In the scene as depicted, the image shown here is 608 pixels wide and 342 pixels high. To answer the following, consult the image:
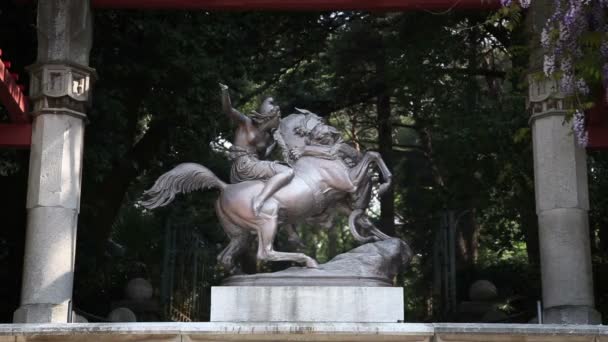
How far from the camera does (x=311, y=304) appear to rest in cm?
1023

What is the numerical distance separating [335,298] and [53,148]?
4.57 meters

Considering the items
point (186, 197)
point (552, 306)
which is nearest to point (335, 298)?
point (552, 306)

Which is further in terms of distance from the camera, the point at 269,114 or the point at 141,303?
the point at 141,303

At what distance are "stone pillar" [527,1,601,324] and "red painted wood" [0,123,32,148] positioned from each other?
6.39 meters

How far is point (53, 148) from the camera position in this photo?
12.8m

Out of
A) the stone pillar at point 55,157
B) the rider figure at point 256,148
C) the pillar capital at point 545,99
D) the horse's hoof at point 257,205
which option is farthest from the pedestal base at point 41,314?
the pillar capital at point 545,99

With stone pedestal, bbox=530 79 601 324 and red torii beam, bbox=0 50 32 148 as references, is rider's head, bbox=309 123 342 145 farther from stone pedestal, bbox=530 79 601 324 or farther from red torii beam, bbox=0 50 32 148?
red torii beam, bbox=0 50 32 148

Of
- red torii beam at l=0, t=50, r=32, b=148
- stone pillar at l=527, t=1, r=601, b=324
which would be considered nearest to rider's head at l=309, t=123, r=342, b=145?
stone pillar at l=527, t=1, r=601, b=324

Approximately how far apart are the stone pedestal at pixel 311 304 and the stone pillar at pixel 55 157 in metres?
2.76

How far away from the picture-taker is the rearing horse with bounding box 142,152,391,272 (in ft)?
36.3

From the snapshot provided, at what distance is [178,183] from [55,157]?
6.99ft

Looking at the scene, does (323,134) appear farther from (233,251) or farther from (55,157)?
(55,157)

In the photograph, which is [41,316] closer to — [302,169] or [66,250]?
[66,250]

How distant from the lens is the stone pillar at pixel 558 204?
12.3 m
